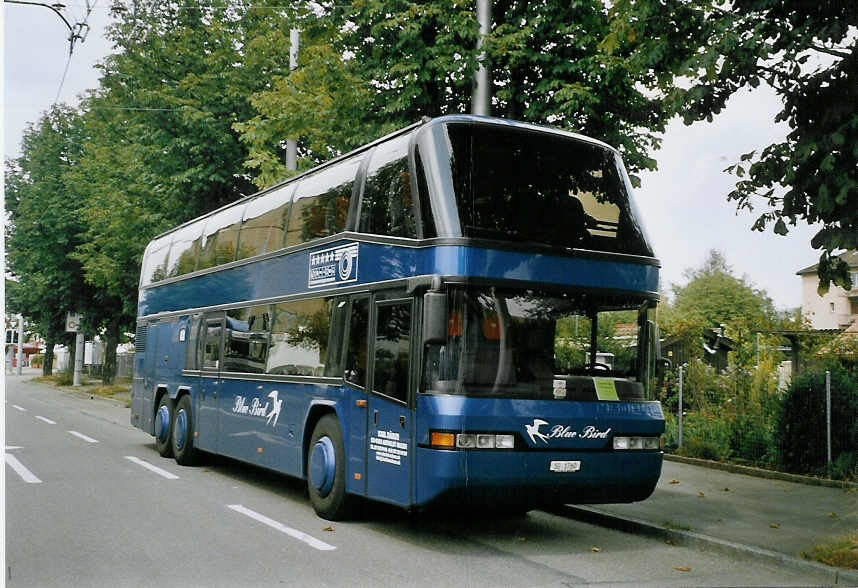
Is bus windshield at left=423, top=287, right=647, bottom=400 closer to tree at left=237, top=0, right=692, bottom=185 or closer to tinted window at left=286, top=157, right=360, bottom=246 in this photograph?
tinted window at left=286, top=157, right=360, bottom=246

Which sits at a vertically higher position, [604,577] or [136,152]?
[136,152]

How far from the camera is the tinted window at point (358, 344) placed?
371 inches

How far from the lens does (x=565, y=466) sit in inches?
331

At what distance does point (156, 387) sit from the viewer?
1688 cm

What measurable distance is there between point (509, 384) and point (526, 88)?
9.09m

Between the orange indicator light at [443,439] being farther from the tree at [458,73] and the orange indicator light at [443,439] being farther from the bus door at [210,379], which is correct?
the tree at [458,73]

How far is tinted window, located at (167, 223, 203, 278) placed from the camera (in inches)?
622

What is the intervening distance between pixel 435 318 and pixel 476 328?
49 centimetres

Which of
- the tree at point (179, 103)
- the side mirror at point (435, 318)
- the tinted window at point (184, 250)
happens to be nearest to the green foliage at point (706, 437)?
the side mirror at point (435, 318)

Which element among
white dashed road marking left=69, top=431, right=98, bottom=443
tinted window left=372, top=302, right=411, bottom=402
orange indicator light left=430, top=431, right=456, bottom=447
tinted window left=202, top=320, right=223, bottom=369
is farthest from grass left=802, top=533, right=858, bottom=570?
white dashed road marking left=69, top=431, right=98, bottom=443

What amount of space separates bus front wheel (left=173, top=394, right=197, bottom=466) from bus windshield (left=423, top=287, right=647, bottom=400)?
7.69 metres

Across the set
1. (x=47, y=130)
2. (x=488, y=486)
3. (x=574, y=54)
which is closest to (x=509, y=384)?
(x=488, y=486)

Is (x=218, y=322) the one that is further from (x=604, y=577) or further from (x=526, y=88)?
(x=604, y=577)

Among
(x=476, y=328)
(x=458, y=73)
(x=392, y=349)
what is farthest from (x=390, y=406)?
(x=458, y=73)
